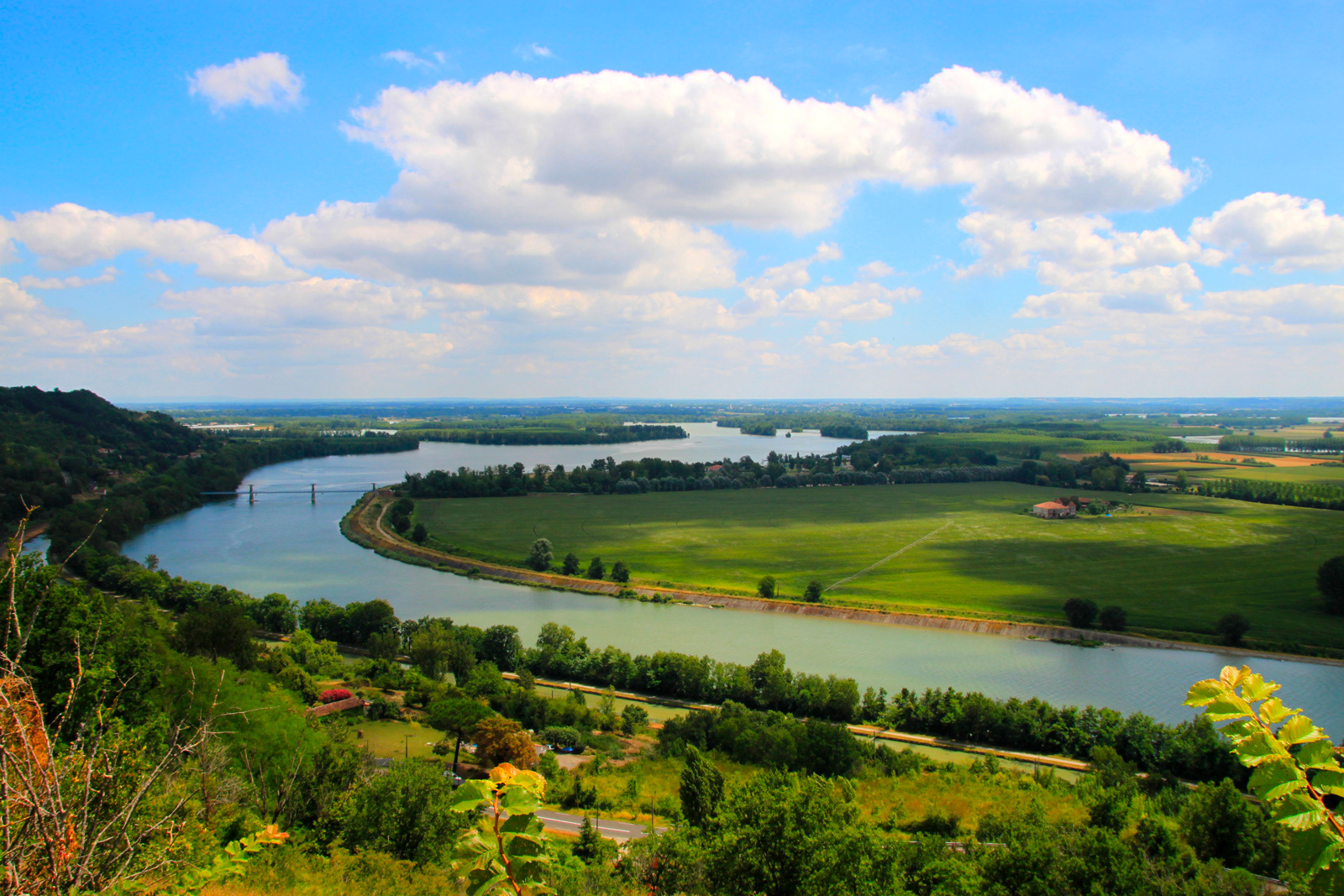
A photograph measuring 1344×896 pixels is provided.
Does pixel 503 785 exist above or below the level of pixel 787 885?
above

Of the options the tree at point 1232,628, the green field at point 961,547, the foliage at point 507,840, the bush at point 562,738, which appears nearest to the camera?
the foliage at point 507,840

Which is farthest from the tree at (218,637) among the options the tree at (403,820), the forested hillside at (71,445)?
the forested hillside at (71,445)

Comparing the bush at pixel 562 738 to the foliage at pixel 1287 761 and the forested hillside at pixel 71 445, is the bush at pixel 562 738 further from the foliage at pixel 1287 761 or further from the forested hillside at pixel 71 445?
the forested hillside at pixel 71 445

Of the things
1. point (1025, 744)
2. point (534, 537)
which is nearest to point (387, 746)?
point (1025, 744)

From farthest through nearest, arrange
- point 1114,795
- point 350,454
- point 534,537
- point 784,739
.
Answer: point 350,454
point 534,537
point 784,739
point 1114,795

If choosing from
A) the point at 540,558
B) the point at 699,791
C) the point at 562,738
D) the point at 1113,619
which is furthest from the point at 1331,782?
the point at 540,558

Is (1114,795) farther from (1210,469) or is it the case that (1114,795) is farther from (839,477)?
(1210,469)

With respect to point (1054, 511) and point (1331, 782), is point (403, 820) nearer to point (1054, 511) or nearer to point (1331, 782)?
point (1331, 782)

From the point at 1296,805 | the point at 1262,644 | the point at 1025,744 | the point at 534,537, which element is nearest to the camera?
the point at 1296,805
